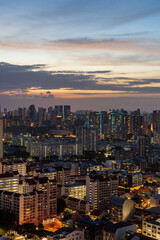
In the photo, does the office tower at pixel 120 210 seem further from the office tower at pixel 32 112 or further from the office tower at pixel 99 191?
the office tower at pixel 32 112

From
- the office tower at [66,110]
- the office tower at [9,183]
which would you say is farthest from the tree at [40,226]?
the office tower at [66,110]

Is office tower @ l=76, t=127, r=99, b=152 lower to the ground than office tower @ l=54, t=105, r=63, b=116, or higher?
lower

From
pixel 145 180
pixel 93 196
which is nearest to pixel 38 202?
pixel 93 196

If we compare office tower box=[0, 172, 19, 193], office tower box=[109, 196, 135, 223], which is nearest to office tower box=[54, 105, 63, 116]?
office tower box=[0, 172, 19, 193]

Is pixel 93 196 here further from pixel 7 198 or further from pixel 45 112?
pixel 45 112

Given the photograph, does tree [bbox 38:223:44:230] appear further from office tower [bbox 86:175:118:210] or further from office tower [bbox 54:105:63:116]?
office tower [bbox 54:105:63:116]

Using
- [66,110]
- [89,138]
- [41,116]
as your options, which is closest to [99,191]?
[89,138]

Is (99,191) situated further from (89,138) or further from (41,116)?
(41,116)
